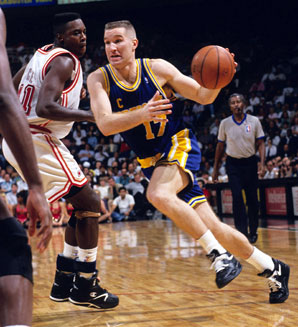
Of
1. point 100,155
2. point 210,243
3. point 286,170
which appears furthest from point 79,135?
point 210,243

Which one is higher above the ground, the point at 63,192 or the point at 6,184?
the point at 63,192

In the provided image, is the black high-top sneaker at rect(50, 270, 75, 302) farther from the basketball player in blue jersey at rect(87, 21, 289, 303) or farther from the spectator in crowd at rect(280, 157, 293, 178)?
the spectator in crowd at rect(280, 157, 293, 178)

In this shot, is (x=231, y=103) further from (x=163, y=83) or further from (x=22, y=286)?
(x=22, y=286)

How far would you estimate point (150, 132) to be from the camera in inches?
140

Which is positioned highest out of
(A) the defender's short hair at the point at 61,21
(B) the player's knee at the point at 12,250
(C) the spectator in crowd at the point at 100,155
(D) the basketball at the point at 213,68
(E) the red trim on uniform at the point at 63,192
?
(A) the defender's short hair at the point at 61,21

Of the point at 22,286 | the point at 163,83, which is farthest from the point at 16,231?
the point at 163,83

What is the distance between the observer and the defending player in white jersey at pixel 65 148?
3385 mm

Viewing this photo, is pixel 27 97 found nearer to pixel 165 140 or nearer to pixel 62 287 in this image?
pixel 165 140

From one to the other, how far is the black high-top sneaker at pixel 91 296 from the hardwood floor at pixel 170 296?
0.18 ft

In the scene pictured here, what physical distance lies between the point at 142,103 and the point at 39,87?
2.40 ft

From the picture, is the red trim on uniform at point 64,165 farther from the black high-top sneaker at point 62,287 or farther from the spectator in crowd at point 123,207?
the spectator in crowd at point 123,207

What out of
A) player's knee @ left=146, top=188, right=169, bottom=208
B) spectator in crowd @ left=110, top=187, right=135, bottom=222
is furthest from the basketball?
spectator in crowd @ left=110, top=187, right=135, bottom=222

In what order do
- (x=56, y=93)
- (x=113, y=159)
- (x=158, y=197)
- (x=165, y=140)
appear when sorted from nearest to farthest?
(x=158, y=197) < (x=56, y=93) < (x=165, y=140) < (x=113, y=159)

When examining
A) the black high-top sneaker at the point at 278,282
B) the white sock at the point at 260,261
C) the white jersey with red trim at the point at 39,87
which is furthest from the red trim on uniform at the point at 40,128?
the black high-top sneaker at the point at 278,282
